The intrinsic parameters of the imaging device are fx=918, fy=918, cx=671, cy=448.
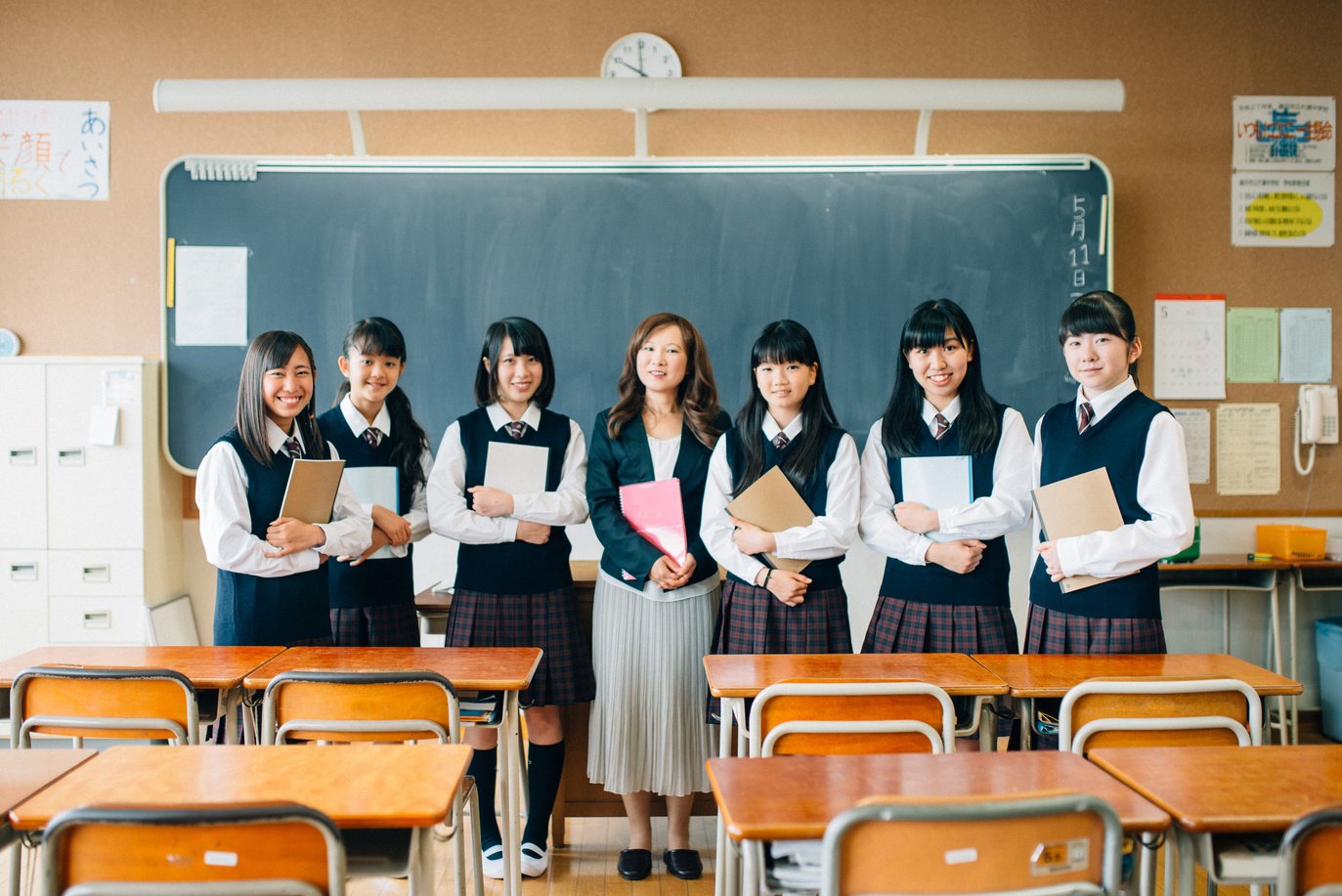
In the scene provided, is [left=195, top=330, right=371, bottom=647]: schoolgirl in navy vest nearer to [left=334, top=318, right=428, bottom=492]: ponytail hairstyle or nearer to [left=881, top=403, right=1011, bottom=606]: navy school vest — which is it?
[left=334, top=318, right=428, bottom=492]: ponytail hairstyle

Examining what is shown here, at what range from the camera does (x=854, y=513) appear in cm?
243

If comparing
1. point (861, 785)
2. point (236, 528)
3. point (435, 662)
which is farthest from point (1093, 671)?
point (236, 528)

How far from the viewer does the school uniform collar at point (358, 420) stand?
8.87ft

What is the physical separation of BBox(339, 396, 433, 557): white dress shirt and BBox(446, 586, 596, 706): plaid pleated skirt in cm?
25

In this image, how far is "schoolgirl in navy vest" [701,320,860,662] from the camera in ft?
7.77

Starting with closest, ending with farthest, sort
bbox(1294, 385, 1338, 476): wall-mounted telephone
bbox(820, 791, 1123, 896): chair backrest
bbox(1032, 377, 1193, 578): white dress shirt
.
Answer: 1. bbox(820, 791, 1123, 896): chair backrest
2. bbox(1032, 377, 1193, 578): white dress shirt
3. bbox(1294, 385, 1338, 476): wall-mounted telephone

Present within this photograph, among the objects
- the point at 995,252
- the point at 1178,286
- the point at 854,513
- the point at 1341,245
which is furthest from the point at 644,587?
the point at 1341,245

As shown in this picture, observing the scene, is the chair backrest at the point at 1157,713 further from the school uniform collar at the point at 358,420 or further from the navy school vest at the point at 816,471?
the school uniform collar at the point at 358,420

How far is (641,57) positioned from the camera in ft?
12.8

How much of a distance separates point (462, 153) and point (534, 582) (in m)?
2.24

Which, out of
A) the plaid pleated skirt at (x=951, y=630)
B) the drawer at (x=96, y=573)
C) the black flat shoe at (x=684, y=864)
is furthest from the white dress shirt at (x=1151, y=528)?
the drawer at (x=96, y=573)

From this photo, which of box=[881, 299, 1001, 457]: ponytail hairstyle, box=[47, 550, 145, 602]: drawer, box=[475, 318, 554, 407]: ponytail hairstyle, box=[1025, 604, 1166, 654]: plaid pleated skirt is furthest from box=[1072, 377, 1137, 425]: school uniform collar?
box=[47, 550, 145, 602]: drawer

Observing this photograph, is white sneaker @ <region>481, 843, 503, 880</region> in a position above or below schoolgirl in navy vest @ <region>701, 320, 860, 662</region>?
below

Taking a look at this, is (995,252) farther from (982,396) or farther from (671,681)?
(671,681)
